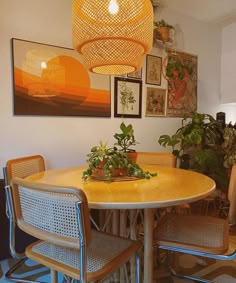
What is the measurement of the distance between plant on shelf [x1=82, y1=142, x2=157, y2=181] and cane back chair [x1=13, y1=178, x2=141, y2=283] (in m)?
0.43

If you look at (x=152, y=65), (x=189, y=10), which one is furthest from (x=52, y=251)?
(x=189, y=10)

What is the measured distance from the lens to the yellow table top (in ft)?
3.72

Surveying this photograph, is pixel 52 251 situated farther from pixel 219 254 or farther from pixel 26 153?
pixel 26 153

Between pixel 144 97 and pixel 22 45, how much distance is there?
144 centimetres

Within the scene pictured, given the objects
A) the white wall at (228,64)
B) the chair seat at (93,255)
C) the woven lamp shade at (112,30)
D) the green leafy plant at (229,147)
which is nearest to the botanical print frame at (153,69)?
the green leafy plant at (229,147)

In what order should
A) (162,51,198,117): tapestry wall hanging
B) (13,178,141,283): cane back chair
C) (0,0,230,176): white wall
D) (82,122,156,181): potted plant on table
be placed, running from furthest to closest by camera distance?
1. (162,51,198,117): tapestry wall hanging
2. (0,0,230,176): white wall
3. (82,122,156,181): potted plant on table
4. (13,178,141,283): cane back chair

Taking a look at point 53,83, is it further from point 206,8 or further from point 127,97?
point 206,8

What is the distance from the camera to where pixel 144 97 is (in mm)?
3080

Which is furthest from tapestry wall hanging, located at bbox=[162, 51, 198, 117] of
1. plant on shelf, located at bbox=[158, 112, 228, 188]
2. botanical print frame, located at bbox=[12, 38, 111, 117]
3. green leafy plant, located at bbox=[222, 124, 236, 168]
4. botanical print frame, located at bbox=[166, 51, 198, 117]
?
botanical print frame, located at bbox=[12, 38, 111, 117]

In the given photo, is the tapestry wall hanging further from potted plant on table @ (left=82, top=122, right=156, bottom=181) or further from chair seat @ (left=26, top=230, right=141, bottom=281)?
chair seat @ (left=26, top=230, right=141, bottom=281)

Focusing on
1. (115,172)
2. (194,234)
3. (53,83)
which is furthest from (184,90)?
(194,234)

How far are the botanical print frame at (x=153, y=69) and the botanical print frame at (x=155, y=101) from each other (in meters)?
0.10

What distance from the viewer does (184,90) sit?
3.43 meters

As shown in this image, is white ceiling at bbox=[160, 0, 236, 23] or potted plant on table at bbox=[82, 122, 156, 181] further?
white ceiling at bbox=[160, 0, 236, 23]
